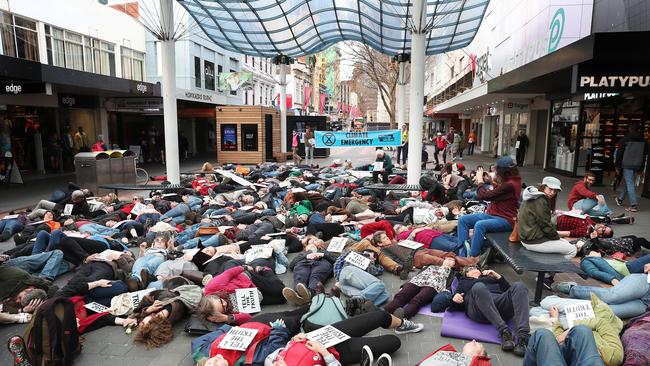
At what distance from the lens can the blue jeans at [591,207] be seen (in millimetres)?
9523

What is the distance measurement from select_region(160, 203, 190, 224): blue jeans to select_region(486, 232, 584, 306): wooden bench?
273 inches

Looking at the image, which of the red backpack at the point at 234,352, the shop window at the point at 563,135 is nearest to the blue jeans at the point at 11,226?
the red backpack at the point at 234,352

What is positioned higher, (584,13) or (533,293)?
(584,13)

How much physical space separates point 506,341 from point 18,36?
21504 millimetres

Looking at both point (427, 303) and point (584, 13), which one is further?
point (584, 13)

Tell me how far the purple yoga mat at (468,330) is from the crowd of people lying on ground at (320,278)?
12 cm

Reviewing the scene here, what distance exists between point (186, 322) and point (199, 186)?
9452 millimetres

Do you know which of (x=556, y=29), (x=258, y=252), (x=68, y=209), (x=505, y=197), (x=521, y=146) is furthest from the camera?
(x=521, y=146)

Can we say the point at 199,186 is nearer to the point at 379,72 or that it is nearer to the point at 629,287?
the point at 629,287

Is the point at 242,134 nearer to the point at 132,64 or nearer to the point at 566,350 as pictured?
the point at 132,64

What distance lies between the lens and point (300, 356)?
3668 millimetres

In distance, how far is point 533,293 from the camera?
19.9ft

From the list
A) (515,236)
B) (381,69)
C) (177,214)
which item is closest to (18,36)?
(177,214)

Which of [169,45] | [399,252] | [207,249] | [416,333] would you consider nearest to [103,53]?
[169,45]
